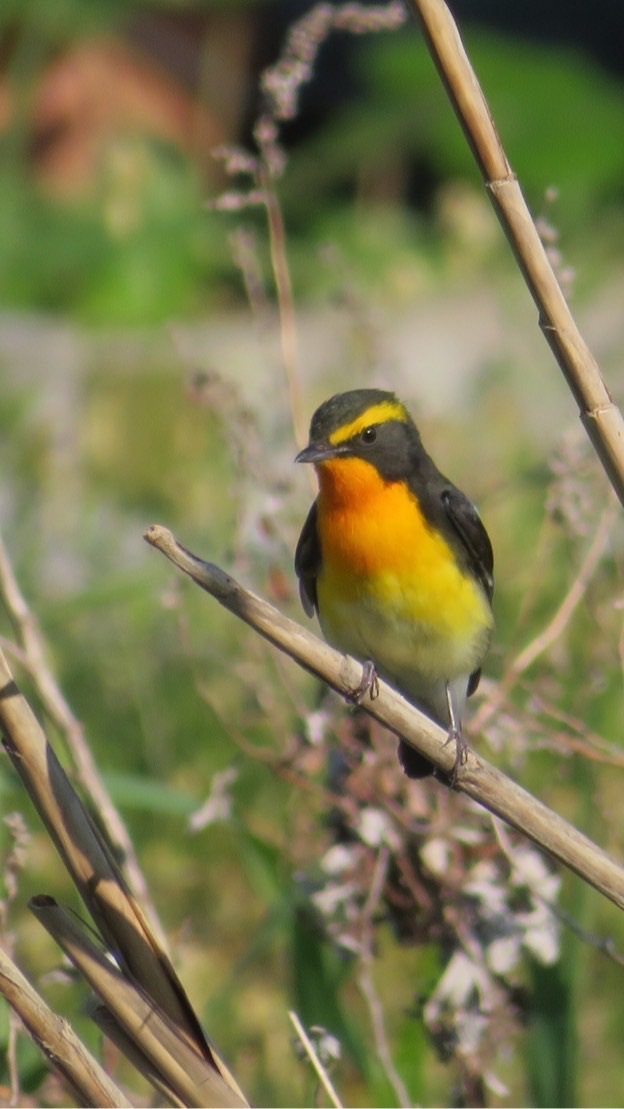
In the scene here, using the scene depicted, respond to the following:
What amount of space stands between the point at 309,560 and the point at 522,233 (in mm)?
1604

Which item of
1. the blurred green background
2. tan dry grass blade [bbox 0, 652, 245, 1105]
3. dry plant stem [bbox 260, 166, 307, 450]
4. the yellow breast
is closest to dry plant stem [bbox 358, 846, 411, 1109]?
the blurred green background

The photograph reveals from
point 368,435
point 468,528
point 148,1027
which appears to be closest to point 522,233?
point 148,1027

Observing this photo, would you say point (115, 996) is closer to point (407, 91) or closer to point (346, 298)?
point (346, 298)

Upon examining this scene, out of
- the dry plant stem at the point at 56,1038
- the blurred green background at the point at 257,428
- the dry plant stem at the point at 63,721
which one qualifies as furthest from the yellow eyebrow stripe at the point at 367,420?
the dry plant stem at the point at 56,1038

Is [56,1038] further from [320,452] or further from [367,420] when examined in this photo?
[367,420]

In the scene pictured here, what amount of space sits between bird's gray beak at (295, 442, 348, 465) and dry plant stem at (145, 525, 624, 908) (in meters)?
0.98

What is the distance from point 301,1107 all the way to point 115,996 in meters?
1.53

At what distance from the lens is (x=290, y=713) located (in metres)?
4.12

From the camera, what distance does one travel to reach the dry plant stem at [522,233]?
5.25 ft

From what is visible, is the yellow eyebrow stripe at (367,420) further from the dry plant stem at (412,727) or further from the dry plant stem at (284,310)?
the dry plant stem at (412,727)

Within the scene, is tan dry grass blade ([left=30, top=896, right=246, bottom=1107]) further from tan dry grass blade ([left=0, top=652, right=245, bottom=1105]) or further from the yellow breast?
the yellow breast

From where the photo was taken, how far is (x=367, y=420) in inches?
119

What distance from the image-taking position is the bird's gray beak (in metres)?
2.88

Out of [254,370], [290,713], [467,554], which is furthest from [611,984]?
[254,370]
